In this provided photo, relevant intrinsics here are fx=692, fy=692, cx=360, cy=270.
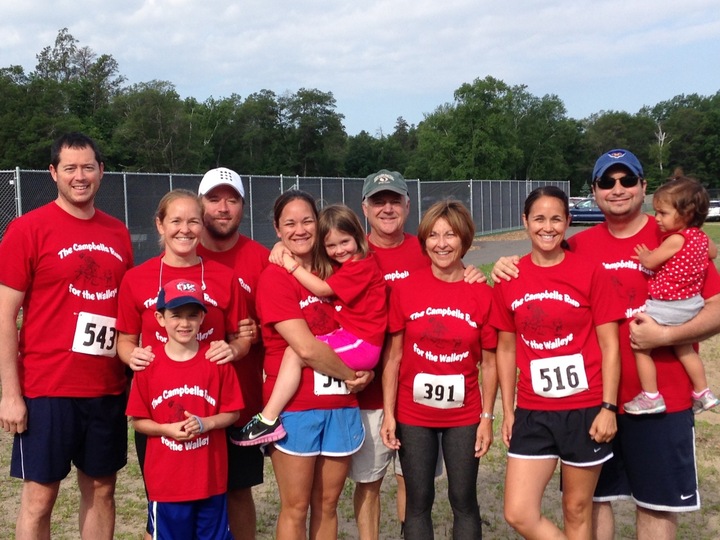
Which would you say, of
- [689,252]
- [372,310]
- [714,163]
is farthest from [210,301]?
[714,163]

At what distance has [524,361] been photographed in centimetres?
327

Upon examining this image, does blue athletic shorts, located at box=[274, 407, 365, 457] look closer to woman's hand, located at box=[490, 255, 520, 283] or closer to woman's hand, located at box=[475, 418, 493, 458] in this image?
woman's hand, located at box=[475, 418, 493, 458]

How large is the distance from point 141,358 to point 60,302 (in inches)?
21.6

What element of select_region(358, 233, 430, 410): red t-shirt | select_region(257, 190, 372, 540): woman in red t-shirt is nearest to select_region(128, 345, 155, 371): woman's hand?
select_region(257, 190, 372, 540): woman in red t-shirt

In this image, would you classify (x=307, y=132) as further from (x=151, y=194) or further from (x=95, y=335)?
(x=95, y=335)

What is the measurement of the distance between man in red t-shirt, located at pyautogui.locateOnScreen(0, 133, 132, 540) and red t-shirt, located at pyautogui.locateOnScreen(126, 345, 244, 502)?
1.34ft

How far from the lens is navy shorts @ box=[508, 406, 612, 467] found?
3160 mm

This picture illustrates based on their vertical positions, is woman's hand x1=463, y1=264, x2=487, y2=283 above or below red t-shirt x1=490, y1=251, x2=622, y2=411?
above

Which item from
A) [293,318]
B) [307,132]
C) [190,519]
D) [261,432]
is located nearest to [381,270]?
[293,318]

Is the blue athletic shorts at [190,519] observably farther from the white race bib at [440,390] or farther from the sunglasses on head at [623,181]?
the sunglasses on head at [623,181]

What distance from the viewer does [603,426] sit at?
3113mm

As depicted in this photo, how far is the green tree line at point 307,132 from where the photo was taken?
174 ft

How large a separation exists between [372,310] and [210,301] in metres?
0.77

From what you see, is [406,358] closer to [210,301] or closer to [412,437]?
[412,437]
